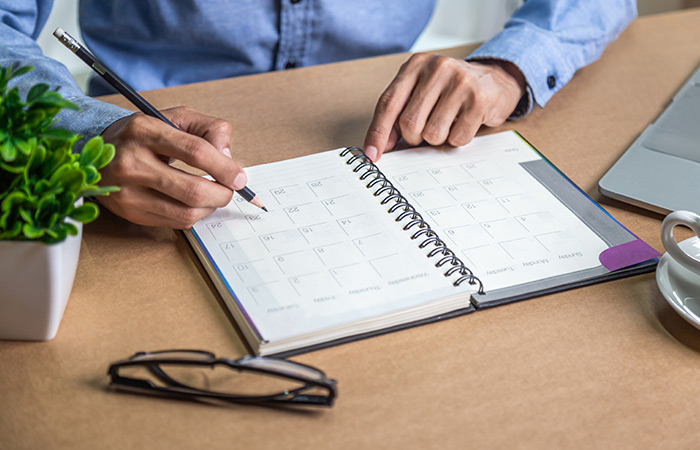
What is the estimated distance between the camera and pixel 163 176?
67cm

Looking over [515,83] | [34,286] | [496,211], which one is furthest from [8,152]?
[515,83]

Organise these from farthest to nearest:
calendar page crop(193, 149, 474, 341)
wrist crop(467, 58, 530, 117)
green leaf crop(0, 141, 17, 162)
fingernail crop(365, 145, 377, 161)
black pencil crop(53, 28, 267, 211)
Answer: wrist crop(467, 58, 530, 117)
fingernail crop(365, 145, 377, 161)
black pencil crop(53, 28, 267, 211)
calendar page crop(193, 149, 474, 341)
green leaf crop(0, 141, 17, 162)

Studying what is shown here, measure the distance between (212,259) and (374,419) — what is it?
0.24 m

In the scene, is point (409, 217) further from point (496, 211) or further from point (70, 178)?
point (70, 178)

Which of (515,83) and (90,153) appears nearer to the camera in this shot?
(90,153)

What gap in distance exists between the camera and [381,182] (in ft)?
2.63

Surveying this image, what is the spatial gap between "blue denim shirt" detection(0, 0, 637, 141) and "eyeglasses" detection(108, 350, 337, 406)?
0.64 m

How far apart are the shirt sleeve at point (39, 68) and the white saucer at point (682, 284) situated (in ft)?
2.05

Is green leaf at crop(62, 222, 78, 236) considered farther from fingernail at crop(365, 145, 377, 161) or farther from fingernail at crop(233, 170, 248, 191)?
fingernail at crop(365, 145, 377, 161)

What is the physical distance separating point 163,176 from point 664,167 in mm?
644

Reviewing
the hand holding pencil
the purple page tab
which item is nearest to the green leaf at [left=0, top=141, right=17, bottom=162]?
the hand holding pencil

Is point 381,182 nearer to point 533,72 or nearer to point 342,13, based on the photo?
point 533,72

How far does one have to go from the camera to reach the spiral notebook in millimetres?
622

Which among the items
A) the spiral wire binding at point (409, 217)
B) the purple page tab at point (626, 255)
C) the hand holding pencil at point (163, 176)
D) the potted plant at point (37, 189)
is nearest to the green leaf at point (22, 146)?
the potted plant at point (37, 189)
